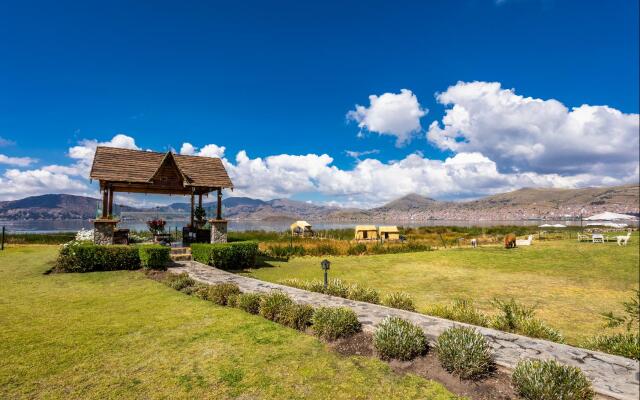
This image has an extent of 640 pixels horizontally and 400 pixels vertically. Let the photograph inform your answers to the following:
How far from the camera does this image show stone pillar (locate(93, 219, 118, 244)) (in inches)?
642

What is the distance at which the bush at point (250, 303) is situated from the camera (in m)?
8.85

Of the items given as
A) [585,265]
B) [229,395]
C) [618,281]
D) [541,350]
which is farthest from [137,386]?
[585,265]

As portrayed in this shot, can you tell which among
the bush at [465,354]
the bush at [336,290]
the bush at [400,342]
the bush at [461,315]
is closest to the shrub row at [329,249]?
the bush at [336,290]

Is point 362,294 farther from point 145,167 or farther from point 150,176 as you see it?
point 145,167

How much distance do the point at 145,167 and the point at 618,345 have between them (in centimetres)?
2067

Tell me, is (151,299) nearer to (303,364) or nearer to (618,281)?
(303,364)

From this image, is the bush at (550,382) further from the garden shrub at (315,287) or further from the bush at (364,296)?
the garden shrub at (315,287)

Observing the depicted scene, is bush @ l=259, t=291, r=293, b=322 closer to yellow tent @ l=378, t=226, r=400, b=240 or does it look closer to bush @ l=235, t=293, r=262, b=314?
bush @ l=235, t=293, r=262, b=314

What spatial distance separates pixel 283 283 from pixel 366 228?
103 ft

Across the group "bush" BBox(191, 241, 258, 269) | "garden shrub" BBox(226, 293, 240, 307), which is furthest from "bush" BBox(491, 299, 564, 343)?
"bush" BBox(191, 241, 258, 269)

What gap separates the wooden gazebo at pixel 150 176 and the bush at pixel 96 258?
6.28 feet

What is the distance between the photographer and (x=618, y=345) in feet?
19.5

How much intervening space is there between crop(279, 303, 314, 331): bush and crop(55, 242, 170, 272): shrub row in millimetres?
9133

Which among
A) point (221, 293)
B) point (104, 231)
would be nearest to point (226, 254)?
point (104, 231)
